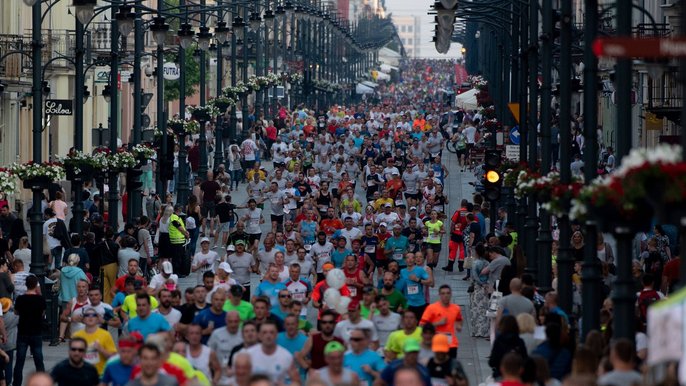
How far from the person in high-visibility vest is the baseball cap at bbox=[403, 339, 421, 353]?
50.2 ft

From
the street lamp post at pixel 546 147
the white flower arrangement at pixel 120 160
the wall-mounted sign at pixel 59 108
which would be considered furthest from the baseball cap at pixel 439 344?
the wall-mounted sign at pixel 59 108

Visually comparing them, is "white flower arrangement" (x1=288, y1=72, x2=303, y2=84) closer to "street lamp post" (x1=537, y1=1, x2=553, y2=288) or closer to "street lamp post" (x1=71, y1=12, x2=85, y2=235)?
"street lamp post" (x1=71, y1=12, x2=85, y2=235)

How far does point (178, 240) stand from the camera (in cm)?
3366

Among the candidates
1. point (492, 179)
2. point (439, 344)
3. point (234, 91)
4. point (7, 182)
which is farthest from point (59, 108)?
point (439, 344)

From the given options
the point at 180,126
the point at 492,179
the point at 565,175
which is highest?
the point at 180,126

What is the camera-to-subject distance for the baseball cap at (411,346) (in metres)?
17.5

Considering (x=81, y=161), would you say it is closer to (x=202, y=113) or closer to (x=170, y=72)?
(x=202, y=113)

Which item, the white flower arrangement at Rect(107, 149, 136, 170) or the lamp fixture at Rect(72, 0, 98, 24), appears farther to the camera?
the white flower arrangement at Rect(107, 149, 136, 170)

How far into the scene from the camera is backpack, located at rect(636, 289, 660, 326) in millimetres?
22312

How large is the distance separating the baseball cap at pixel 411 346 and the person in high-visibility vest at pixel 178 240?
1531cm

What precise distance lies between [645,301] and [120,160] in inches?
600

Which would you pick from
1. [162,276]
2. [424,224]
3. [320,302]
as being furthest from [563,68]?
[424,224]

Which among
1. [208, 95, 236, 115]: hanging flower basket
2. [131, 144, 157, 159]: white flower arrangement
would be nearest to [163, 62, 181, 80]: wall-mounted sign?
[208, 95, 236, 115]: hanging flower basket

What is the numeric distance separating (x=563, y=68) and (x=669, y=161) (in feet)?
29.6
